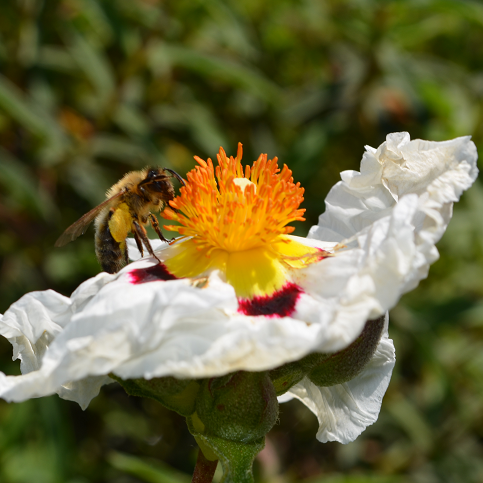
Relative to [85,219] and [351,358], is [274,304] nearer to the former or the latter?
[351,358]

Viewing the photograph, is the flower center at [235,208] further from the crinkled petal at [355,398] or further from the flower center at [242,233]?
the crinkled petal at [355,398]

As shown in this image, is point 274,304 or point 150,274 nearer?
point 274,304

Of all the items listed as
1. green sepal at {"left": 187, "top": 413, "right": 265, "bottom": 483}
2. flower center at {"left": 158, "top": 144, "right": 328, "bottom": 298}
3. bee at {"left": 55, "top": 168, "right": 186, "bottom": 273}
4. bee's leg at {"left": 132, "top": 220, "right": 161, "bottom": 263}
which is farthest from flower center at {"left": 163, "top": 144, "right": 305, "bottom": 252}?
green sepal at {"left": 187, "top": 413, "right": 265, "bottom": 483}

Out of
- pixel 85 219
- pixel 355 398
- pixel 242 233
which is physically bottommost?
pixel 355 398

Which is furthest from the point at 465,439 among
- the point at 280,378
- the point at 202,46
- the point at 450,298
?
the point at 202,46

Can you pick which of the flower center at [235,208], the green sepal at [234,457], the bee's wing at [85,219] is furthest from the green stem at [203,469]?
the bee's wing at [85,219]

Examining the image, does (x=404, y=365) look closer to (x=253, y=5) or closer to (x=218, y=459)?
(x=253, y=5)

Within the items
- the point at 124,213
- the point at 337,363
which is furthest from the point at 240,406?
the point at 124,213

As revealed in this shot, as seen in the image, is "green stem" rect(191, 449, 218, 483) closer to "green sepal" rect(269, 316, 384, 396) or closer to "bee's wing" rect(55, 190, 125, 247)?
"green sepal" rect(269, 316, 384, 396)
